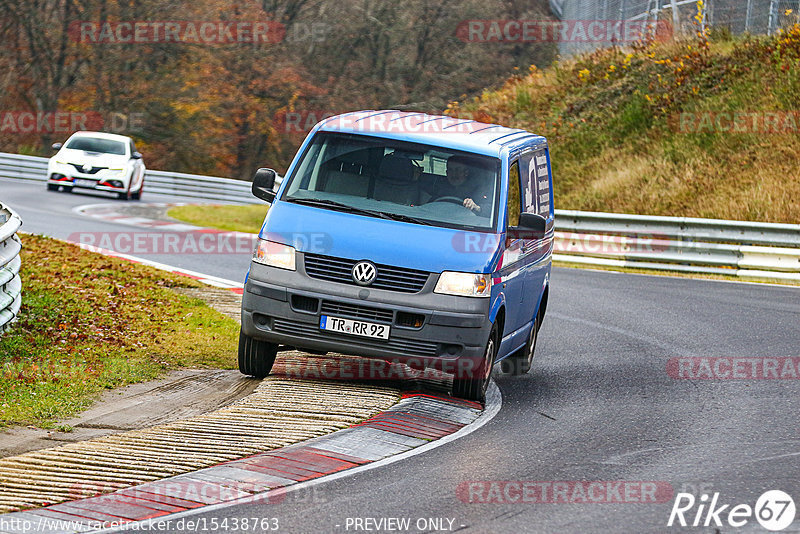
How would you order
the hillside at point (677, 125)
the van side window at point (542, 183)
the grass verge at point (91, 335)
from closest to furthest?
the grass verge at point (91, 335) → the van side window at point (542, 183) → the hillside at point (677, 125)

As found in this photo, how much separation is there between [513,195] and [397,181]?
1.10 m

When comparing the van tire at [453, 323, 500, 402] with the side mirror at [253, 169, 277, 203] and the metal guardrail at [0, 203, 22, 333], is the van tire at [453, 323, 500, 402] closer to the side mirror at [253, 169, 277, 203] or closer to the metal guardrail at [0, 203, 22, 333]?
the side mirror at [253, 169, 277, 203]

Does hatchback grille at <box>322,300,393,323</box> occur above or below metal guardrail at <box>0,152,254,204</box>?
above

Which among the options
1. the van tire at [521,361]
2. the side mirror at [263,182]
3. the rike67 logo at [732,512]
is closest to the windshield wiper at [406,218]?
the side mirror at [263,182]

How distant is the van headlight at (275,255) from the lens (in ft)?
29.9

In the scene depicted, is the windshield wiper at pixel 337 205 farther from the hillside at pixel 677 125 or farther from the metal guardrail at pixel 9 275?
the hillside at pixel 677 125

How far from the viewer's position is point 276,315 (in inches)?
358

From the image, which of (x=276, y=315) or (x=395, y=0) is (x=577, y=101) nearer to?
(x=395, y=0)

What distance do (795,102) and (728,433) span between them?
75.0 feet

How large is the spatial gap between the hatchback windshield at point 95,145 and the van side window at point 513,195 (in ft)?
69.5

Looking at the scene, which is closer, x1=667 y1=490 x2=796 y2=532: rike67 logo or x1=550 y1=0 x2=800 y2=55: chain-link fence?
x1=667 y1=490 x2=796 y2=532: rike67 logo

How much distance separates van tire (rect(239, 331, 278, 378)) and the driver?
1.86 metres

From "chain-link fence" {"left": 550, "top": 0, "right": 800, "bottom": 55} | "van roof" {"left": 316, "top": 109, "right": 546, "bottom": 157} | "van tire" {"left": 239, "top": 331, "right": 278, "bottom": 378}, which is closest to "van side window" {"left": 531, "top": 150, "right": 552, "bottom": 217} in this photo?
"van roof" {"left": 316, "top": 109, "right": 546, "bottom": 157}

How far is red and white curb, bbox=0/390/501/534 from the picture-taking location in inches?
232
